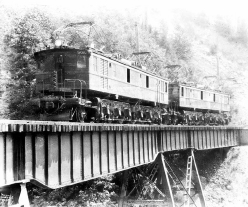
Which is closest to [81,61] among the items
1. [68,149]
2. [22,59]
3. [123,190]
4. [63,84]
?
[63,84]

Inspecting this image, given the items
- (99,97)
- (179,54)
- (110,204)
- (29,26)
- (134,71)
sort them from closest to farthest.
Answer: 1. (99,97)
2. (134,71)
3. (110,204)
4. (29,26)
5. (179,54)

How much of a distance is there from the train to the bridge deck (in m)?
1.83

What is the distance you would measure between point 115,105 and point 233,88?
1605 inches

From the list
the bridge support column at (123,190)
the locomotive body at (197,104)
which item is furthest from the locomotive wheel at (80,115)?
the locomotive body at (197,104)

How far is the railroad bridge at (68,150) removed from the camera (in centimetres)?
801

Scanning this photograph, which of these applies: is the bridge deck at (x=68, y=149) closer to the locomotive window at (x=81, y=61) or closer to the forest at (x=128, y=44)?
the locomotive window at (x=81, y=61)

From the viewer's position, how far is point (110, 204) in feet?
68.7

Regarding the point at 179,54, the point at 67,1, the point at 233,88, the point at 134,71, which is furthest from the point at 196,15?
the point at 134,71

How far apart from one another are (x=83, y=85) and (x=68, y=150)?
4.84m

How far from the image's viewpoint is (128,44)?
4106 centimetres

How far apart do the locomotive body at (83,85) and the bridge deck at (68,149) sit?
1.83m

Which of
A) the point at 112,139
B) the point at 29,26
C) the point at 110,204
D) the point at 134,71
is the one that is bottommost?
the point at 110,204

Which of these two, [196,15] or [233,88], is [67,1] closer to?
[233,88]

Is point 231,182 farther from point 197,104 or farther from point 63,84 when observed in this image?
point 63,84
